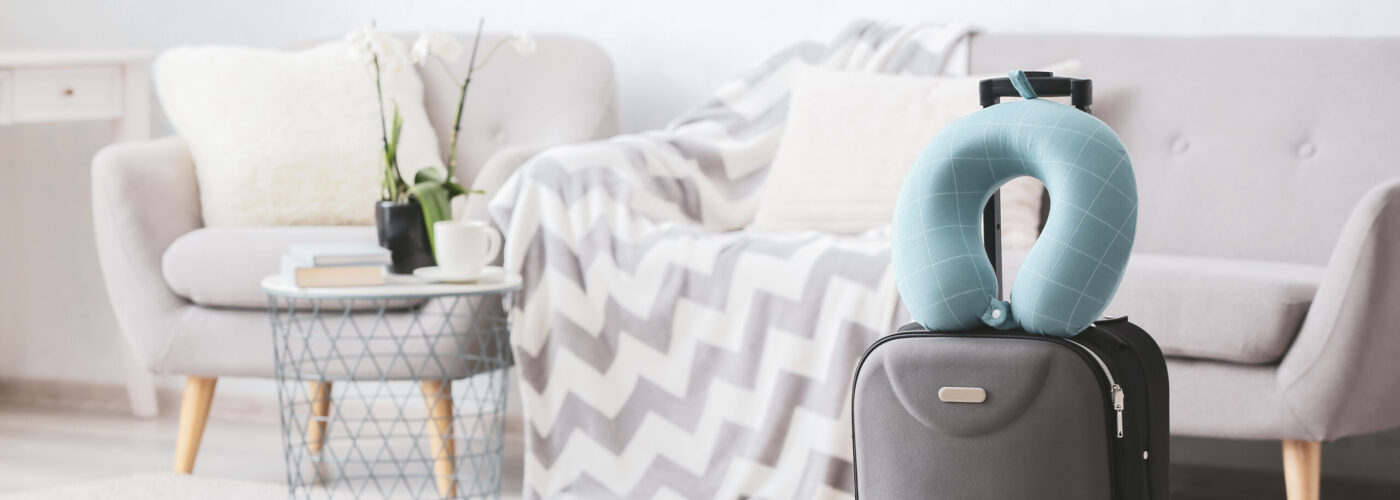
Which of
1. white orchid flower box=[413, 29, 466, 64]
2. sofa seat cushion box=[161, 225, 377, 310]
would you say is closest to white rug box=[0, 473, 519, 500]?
sofa seat cushion box=[161, 225, 377, 310]

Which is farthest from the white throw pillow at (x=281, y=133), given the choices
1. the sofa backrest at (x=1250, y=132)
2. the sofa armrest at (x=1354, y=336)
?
the sofa armrest at (x=1354, y=336)

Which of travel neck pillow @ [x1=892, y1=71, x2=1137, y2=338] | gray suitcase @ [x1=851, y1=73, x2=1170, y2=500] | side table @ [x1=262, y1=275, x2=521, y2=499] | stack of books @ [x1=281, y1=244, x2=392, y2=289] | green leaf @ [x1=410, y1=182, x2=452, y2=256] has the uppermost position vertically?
travel neck pillow @ [x1=892, y1=71, x2=1137, y2=338]

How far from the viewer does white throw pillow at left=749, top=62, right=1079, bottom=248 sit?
229 centimetres

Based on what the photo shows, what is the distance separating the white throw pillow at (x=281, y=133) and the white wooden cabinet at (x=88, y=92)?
0.35 metres

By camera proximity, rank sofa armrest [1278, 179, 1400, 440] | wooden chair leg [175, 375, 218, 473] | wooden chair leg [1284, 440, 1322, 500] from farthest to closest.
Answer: wooden chair leg [175, 375, 218, 473]
wooden chair leg [1284, 440, 1322, 500]
sofa armrest [1278, 179, 1400, 440]

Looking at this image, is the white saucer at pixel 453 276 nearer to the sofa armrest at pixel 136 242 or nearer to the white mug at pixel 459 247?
the white mug at pixel 459 247

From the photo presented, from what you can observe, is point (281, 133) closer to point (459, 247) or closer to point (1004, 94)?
point (459, 247)

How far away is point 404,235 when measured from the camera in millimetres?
2049

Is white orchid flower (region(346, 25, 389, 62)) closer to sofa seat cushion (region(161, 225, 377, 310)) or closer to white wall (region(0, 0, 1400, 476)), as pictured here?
sofa seat cushion (region(161, 225, 377, 310))

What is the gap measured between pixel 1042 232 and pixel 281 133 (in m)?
1.78

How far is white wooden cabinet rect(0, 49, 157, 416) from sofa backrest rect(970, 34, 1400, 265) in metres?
1.85

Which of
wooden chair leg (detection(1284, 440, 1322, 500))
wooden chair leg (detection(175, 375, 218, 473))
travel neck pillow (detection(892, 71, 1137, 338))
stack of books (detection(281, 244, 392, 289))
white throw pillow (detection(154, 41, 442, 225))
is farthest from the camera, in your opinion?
white throw pillow (detection(154, 41, 442, 225))

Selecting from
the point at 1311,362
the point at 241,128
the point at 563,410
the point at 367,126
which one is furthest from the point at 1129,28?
the point at 241,128

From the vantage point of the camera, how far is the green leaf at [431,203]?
204 cm
